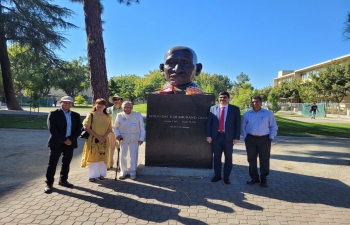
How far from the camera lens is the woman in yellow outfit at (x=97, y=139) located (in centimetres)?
492

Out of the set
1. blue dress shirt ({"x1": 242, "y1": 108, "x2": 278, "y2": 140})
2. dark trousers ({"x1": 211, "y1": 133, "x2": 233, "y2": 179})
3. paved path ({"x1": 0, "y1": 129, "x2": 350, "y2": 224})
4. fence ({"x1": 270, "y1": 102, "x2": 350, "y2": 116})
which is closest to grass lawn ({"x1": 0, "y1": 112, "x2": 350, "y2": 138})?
paved path ({"x1": 0, "y1": 129, "x2": 350, "y2": 224})

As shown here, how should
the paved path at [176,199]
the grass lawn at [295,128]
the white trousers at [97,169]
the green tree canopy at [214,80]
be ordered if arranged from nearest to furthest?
the paved path at [176,199] → the white trousers at [97,169] → the grass lawn at [295,128] → the green tree canopy at [214,80]

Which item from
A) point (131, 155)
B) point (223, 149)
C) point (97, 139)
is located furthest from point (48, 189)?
point (223, 149)

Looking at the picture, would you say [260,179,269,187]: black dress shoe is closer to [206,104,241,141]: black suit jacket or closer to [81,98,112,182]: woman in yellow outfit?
[206,104,241,141]: black suit jacket

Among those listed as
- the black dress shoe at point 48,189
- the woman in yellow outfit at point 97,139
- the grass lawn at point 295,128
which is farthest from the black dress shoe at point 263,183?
the grass lawn at point 295,128

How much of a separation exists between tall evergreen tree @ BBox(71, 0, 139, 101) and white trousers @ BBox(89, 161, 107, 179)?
4.67 m

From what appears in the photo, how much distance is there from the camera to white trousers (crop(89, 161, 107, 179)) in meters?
5.04

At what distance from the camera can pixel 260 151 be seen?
4949 millimetres

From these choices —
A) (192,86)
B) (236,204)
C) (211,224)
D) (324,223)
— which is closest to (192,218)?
(211,224)

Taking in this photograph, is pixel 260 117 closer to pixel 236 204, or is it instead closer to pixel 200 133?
A: pixel 200 133

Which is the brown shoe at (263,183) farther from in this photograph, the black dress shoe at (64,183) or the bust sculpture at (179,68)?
the black dress shoe at (64,183)

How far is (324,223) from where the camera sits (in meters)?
3.49

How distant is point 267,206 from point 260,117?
1.58 m

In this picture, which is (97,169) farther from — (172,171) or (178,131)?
(178,131)
